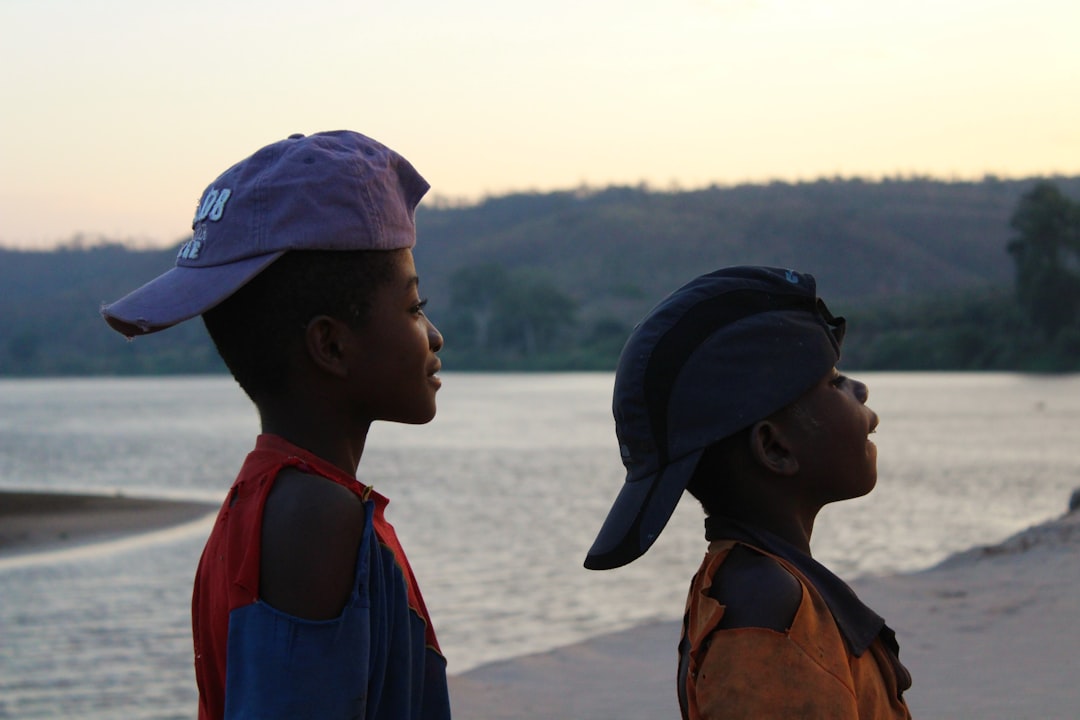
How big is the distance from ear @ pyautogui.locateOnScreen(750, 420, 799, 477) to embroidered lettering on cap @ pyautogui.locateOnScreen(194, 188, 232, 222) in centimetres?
81

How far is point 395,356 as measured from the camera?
1900 mm

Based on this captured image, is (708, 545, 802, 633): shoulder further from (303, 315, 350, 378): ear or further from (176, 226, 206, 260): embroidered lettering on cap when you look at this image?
(176, 226, 206, 260): embroidered lettering on cap

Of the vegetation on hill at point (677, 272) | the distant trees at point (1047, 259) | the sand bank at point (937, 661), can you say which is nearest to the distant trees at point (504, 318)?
the vegetation on hill at point (677, 272)

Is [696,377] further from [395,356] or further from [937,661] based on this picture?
[937,661]

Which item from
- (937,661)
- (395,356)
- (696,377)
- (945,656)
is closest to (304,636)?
(395,356)

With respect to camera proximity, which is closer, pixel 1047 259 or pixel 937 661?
pixel 937 661

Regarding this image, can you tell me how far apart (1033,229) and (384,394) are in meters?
67.0

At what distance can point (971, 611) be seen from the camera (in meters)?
7.58

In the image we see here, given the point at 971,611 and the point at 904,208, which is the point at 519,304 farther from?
the point at 971,611

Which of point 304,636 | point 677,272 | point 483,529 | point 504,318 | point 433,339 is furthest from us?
point 677,272

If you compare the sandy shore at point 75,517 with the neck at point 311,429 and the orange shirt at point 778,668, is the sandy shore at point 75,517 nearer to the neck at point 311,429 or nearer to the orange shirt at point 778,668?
the neck at point 311,429

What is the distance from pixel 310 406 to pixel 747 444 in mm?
628

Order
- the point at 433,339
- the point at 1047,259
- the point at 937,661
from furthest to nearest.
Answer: the point at 1047,259
the point at 937,661
the point at 433,339

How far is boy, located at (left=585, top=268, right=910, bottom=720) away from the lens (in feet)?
6.04
